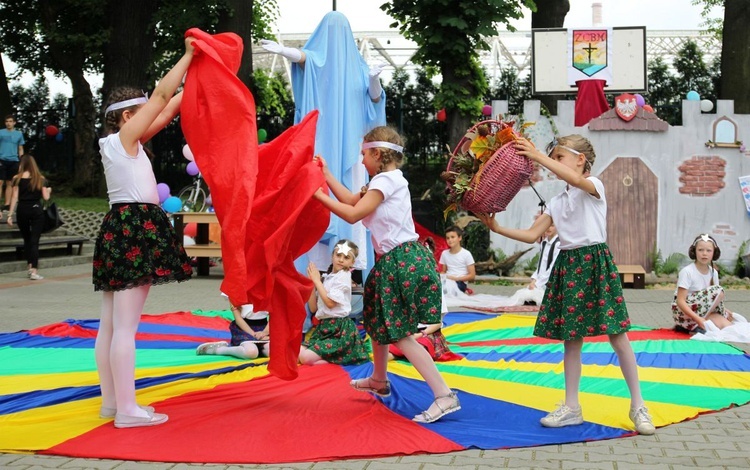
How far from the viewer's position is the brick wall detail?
15.1 meters

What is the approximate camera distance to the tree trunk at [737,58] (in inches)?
695

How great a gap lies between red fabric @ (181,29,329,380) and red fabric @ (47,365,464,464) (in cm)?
37

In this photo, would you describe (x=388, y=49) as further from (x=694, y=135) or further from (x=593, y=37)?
(x=694, y=135)

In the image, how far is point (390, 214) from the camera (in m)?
5.33

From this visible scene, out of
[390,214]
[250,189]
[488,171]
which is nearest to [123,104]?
[250,189]

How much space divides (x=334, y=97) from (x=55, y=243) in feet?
33.8

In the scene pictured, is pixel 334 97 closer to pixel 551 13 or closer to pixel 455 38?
pixel 455 38

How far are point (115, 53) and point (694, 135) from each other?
1299 cm

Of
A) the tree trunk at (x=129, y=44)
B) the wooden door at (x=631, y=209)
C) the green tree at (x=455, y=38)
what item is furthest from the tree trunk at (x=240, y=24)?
the wooden door at (x=631, y=209)

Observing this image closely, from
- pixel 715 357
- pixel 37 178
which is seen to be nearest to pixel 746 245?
pixel 715 357

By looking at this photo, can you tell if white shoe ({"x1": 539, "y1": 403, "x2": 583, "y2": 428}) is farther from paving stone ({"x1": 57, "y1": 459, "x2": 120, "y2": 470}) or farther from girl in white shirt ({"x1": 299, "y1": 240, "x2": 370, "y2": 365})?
paving stone ({"x1": 57, "y1": 459, "x2": 120, "y2": 470})

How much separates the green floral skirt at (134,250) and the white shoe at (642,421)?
109 inches

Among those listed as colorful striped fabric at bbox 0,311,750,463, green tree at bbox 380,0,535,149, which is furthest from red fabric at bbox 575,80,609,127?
colorful striped fabric at bbox 0,311,750,463

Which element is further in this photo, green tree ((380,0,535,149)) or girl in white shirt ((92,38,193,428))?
green tree ((380,0,535,149))
